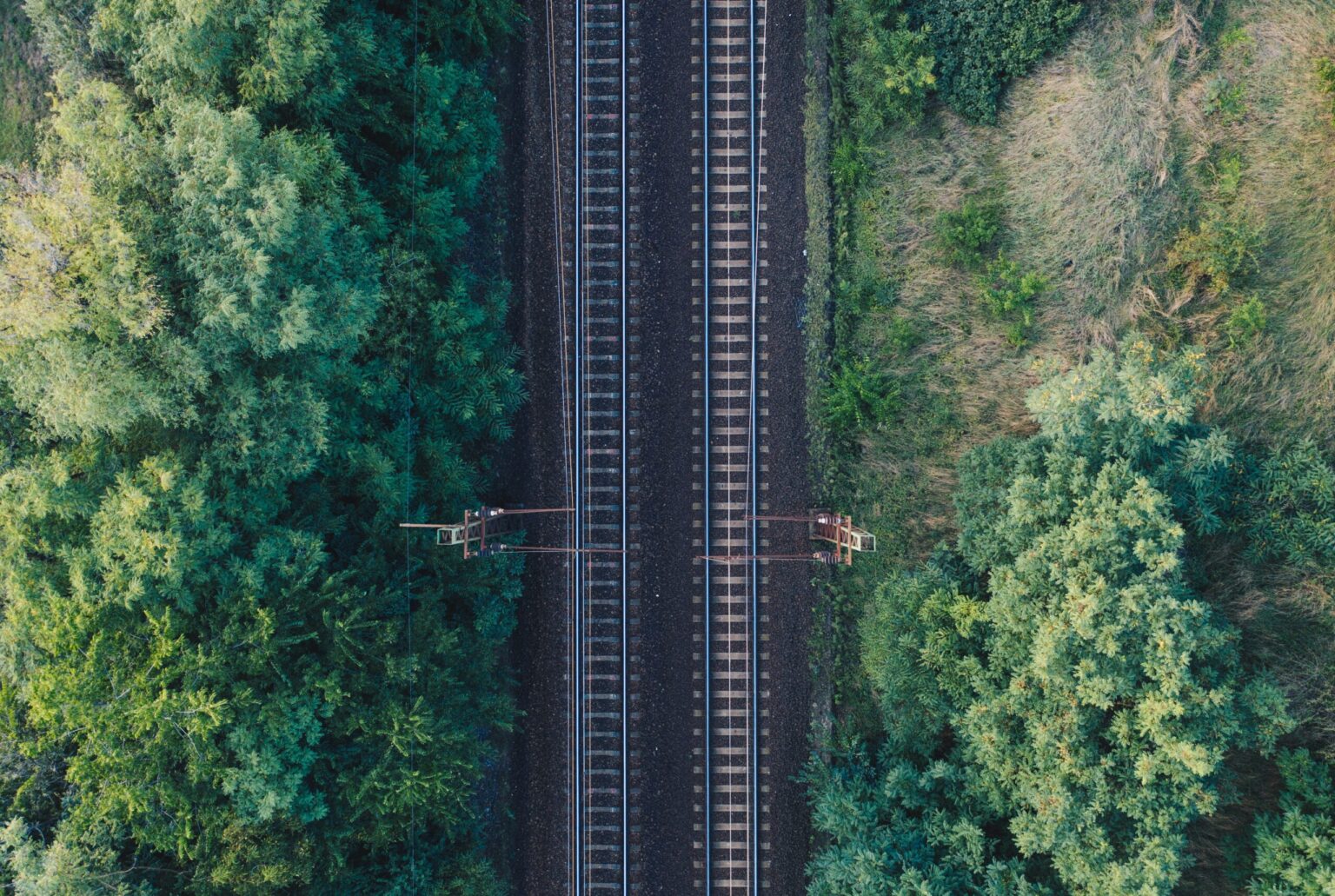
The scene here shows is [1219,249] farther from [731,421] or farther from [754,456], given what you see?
[731,421]

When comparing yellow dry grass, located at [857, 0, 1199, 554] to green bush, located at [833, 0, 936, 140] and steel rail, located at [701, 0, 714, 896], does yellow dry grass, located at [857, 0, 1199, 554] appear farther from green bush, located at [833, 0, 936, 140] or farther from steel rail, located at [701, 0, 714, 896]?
steel rail, located at [701, 0, 714, 896]

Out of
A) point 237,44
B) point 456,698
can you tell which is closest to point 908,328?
point 456,698

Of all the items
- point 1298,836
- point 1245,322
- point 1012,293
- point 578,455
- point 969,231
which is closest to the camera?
point 1298,836

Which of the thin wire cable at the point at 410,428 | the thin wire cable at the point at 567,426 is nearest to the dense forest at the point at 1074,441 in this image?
the thin wire cable at the point at 567,426

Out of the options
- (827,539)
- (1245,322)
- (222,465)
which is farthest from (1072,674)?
(222,465)

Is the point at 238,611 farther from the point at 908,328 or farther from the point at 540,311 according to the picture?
the point at 908,328

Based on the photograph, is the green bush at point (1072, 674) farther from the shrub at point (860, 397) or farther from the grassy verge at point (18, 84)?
the grassy verge at point (18, 84)

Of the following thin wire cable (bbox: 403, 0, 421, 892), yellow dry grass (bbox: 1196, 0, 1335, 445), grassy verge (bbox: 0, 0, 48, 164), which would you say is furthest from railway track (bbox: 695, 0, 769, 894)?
grassy verge (bbox: 0, 0, 48, 164)
